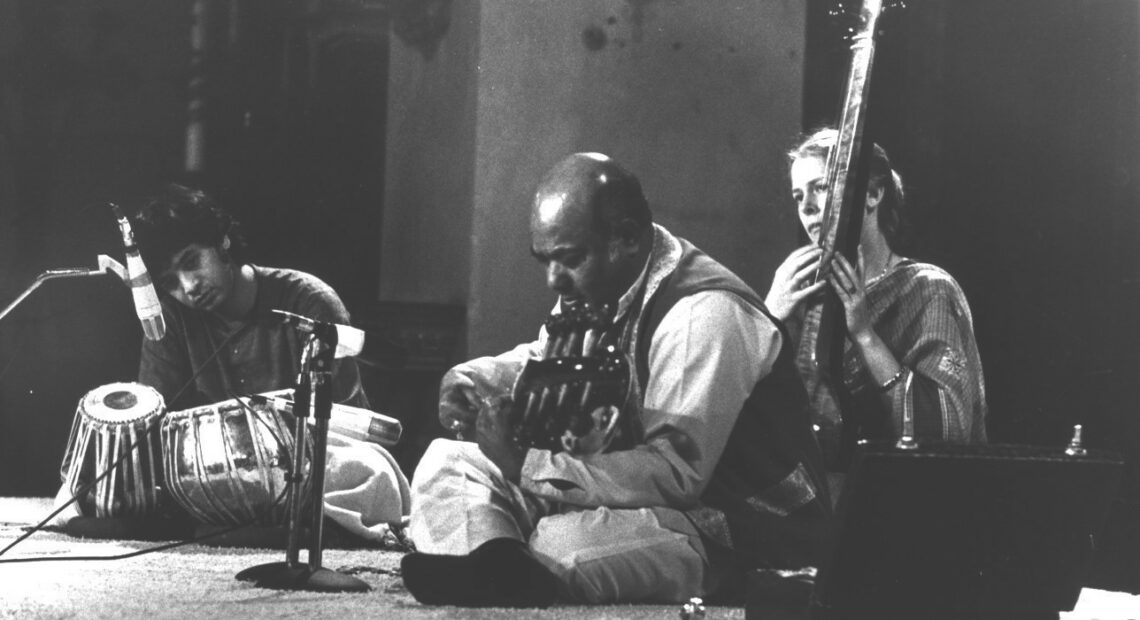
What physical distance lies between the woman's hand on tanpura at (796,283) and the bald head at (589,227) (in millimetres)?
664

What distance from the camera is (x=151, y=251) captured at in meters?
5.64

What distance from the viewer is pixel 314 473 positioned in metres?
3.51

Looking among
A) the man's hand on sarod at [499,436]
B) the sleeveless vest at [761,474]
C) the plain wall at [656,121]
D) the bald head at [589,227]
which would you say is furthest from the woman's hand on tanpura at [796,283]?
the plain wall at [656,121]

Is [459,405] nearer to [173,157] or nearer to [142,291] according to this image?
[142,291]

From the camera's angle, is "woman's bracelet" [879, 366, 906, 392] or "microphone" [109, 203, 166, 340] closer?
"woman's bracelet" [879, 366, 906, 392]

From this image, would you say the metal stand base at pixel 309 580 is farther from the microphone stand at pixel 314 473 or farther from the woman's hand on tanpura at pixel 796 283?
the woman's hand on tanpura at pixel 796 283

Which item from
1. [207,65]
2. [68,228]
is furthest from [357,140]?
[68,228]

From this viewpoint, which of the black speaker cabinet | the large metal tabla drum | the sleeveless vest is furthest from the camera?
the large metal tabla drum

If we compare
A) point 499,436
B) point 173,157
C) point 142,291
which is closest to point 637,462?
point 499,436

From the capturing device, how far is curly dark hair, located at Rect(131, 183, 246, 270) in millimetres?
5613

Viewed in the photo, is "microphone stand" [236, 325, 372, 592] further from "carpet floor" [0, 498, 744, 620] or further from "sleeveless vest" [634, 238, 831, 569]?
"sleeveless vest" [634, 238, 831, 569]

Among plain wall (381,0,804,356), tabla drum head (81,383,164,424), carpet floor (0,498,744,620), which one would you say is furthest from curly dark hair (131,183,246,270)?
carpet floor (0,498,744,620)

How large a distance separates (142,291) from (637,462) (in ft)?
8.61

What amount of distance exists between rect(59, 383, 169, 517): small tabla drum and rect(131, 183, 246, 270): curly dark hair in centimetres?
70
